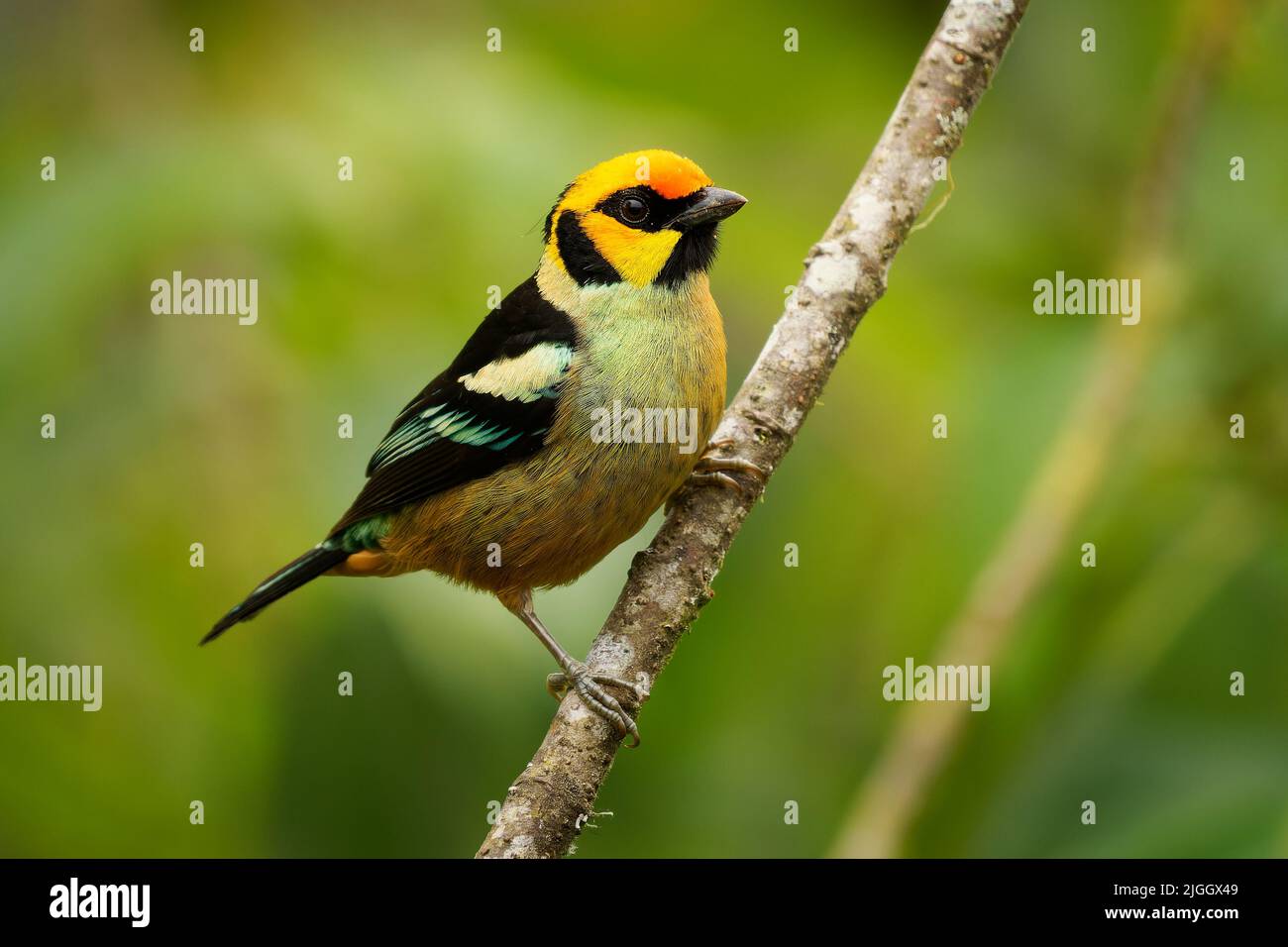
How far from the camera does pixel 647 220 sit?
4.18m

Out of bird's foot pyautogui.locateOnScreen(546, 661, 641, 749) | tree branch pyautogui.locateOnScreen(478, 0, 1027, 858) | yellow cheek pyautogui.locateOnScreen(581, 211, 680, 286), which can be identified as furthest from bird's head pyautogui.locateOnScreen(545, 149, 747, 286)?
bird's foot pyautogui.locateOnScreen(546, 661, 641, 749)

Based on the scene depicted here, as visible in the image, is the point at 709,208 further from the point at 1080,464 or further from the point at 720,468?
the point at 1080,464


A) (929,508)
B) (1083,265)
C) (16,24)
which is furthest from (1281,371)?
(16,24)

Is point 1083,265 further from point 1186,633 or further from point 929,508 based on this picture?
point 1186,633

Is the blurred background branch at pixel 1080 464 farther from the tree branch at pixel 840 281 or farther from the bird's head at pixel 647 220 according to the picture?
the bird's head at pixel 647 220

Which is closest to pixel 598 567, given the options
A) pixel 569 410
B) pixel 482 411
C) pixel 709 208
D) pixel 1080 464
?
pixel 569 410

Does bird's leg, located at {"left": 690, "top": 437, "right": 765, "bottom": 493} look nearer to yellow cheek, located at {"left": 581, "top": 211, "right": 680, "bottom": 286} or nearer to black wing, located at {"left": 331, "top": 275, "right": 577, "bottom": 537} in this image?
black wing, located at {"left": 331, "top": 275, "right": 577, "bottom": 537}

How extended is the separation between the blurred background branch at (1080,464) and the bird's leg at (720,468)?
69cm

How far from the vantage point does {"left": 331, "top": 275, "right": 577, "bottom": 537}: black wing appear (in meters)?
4.05

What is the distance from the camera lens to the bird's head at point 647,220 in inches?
162

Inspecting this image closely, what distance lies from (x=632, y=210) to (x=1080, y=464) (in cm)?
150

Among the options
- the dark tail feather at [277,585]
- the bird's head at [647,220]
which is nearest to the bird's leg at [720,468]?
the bird's head at [647,220]

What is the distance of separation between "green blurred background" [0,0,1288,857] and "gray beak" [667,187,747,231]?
1.04 ft

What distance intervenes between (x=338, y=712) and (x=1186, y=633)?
2602 mm
